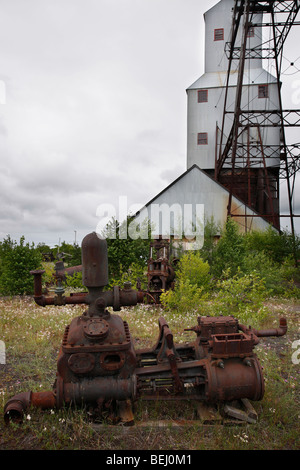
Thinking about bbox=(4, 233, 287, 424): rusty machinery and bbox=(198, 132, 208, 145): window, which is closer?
bbox=(4, 233, 287, 424): rusty machinery

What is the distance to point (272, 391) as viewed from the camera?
4.61 m

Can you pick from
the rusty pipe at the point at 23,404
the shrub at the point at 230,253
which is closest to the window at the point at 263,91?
the shrub at the point at 230,253

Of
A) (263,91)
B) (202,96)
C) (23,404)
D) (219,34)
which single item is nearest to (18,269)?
(23,404)

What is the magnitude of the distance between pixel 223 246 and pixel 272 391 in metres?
7.92

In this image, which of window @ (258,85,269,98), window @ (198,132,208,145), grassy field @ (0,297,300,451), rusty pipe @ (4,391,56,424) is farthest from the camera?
window @ (198,132,208,145)

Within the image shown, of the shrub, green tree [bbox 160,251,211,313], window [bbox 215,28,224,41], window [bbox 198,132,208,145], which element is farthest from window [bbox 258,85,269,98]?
green tree [bbox 160,251,211,313]

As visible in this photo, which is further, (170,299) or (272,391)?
(170,299)

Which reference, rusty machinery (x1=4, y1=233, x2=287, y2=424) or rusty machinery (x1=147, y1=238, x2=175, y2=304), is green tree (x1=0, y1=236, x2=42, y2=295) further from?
rusty machinery (x1=4, y1=233, x2=287, y2=424)

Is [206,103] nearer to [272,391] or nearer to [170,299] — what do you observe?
[170,299]

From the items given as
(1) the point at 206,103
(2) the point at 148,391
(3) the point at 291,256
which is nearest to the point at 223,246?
(3) the point at 291,256

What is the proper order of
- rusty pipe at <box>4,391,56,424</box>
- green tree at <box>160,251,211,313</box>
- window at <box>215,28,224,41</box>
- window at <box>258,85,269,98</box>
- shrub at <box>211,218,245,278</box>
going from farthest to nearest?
window at <box>215,28,224,41</box> → window at <box>258,85,269,98</box> → shrub at <box>211,218,245,278</box> → green tree at <box>160,251,211,313</box> → rusty pipe at <box>4,391,56,424</box>

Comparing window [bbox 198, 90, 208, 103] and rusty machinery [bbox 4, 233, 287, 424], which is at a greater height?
window [bbox 198, 90, 208, 103]

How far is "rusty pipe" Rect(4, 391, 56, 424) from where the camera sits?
3.73 metres

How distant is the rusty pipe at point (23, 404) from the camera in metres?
3.73
